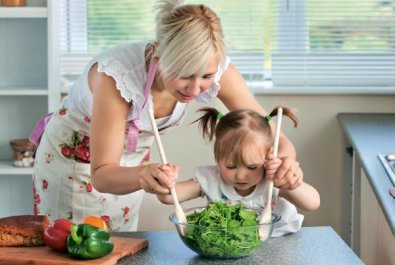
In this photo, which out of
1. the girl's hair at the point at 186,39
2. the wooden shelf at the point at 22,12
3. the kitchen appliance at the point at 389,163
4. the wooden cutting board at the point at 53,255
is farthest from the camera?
the wooden shelf at the point at 22,12

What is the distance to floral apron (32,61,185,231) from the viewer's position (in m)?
2.86

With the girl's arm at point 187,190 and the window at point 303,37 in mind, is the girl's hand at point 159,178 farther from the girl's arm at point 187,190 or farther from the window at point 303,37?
the window at point 303,37

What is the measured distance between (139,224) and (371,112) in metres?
1.87

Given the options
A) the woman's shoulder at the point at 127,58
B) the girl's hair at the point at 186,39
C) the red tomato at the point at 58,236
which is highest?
the girl's hair at the point at 186,39

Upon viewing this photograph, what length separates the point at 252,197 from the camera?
2324mm

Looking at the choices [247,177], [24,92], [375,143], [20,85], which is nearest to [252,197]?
[247,177]

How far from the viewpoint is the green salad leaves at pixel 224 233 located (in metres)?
2.02

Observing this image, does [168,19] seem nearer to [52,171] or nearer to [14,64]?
[52,171]

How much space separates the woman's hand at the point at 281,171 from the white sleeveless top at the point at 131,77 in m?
0.37

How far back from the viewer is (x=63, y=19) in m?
4.48

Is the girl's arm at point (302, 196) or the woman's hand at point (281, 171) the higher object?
the woman's hand at point (281, 171)

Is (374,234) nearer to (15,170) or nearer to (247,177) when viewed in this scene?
(247,177)

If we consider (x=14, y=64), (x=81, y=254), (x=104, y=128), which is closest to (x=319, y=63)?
(x=14, y=64)

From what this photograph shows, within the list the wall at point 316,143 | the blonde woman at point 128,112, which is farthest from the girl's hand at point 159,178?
the wall at point 316,143
